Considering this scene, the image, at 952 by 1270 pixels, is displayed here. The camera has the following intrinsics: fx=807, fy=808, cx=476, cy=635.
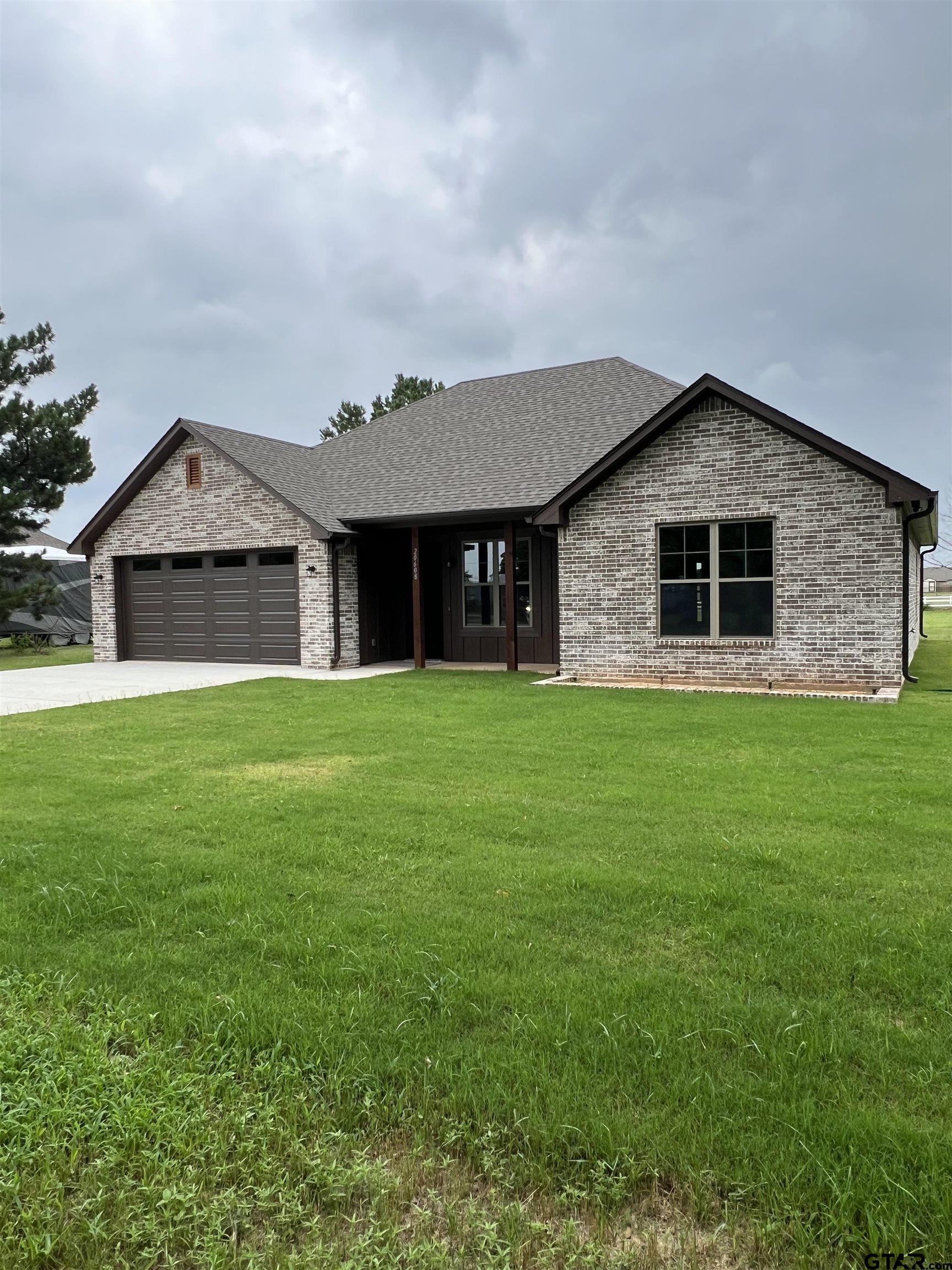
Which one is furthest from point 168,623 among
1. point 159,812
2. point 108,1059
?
point 108,1059

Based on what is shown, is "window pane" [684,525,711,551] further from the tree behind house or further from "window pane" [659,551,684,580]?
the tree behind house

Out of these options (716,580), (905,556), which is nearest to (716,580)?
(716,580)

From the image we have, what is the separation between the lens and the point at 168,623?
1895cm

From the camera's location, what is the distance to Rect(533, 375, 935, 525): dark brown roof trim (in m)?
11.3

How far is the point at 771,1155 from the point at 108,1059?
212 centimetres

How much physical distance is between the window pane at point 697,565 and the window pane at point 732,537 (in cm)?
30

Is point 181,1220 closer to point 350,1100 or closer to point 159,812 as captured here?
point 350,1100

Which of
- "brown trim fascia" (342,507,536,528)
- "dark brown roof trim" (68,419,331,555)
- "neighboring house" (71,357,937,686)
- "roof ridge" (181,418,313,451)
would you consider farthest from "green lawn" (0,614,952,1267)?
"roof ridge" (181,418,313,451)

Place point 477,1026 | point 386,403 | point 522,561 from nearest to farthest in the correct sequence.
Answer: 1. point 477,1026
2. point 522,561
3. point 386,403

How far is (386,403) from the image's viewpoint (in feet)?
139

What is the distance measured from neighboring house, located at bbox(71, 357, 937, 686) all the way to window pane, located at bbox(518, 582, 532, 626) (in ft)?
0.24

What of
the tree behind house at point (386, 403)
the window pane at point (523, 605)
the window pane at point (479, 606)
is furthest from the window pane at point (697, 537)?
the tree behind house at point (386, 403)

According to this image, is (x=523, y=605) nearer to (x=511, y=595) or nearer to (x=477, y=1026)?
(x=511, y=595)

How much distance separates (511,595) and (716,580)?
391 centimetres
